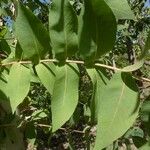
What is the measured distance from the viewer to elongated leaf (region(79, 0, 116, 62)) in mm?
859

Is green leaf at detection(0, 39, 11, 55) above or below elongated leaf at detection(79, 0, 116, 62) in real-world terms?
below

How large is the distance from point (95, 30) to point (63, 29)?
0.26 ft

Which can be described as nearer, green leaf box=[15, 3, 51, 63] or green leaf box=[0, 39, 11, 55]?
green leaf box=[15, 3, 51, 63]

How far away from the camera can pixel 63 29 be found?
943 mm

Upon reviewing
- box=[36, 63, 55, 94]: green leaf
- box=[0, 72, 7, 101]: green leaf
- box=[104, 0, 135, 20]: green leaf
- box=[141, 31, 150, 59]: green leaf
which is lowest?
box=[0, 72, 7, 101]: green leaf

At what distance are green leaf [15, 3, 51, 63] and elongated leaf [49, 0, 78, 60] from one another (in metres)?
0.04

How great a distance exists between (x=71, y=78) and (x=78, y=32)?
0.11m

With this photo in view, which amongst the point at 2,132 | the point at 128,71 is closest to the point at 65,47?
the point at 128,71

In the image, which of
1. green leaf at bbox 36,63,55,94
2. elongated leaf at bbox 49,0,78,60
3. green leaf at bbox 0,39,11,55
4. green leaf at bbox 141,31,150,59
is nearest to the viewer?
green leaf at bbox 141,31,150,59

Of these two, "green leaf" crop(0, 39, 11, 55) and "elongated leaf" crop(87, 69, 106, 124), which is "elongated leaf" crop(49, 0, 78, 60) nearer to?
"elongated leaf" crop(87, 69, 106, 124)

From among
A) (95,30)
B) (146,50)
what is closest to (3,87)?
(95,30)

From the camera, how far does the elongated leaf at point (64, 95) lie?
0.93 m

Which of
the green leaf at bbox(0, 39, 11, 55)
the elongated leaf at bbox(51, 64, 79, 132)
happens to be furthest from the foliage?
the green leaf at bbox(0, 39, 11, 55)

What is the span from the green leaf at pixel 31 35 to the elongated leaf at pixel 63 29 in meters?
0.04
